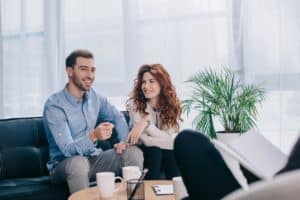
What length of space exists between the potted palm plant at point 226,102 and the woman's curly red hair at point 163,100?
0.24m

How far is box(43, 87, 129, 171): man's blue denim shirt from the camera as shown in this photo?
106 inches

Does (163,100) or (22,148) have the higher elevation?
(163,100)

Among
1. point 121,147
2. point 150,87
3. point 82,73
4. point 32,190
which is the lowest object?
point 32,190

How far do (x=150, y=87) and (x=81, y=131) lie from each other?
0.55 m

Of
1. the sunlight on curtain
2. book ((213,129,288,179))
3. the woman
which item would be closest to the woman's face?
the woman

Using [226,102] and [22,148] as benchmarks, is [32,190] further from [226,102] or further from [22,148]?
[226,102]

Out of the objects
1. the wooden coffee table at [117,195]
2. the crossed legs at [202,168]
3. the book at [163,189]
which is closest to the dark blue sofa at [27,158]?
the wooden coffee table at [117,195]

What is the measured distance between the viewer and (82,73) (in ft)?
9.64

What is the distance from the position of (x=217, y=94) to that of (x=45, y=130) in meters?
1.23

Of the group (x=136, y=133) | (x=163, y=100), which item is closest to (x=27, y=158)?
(x=136, y=133)

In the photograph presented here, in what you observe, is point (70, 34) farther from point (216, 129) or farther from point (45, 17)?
point (216, 129)

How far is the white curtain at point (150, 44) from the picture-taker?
321 centimetres

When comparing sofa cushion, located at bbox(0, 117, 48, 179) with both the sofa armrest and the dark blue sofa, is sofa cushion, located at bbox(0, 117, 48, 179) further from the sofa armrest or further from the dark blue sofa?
the sofa armrest

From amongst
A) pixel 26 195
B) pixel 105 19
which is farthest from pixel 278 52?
pixel 26 195
